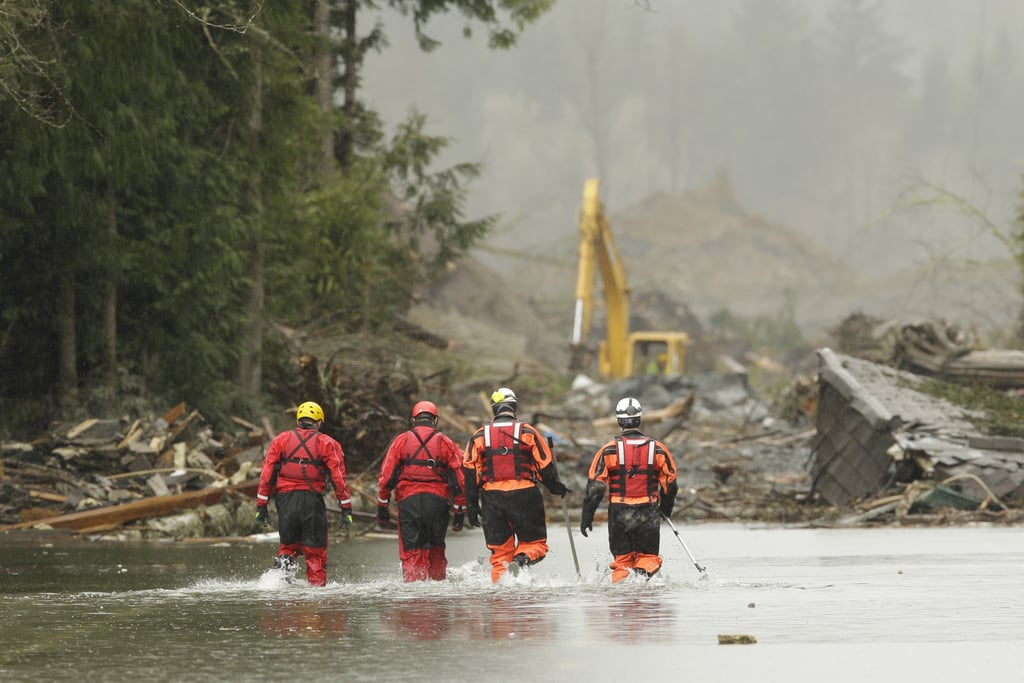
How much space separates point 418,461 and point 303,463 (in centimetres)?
108

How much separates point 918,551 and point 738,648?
1027 centimetres

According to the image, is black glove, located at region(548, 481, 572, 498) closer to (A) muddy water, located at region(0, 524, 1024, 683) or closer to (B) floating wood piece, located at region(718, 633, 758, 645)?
(A) muddy water, located at region(0, 524, 1024, 683)

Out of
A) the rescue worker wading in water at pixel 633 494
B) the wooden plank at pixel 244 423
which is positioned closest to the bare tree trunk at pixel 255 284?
the wooden plank at pixel 244 423

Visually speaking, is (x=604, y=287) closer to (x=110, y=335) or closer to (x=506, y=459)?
(x=110, y=335)

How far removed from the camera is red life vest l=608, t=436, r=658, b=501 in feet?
50.0

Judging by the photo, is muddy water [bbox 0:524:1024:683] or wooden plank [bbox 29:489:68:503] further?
wooden plank [bbox 29:489:68:503]

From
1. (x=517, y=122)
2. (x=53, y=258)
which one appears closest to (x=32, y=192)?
(x=53, y=258)

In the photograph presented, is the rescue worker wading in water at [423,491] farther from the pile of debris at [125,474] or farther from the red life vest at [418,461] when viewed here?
the pile of debris at [125,474]

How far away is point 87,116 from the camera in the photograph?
23.2 metres

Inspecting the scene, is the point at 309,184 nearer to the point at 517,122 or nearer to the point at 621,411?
the point at 621,411

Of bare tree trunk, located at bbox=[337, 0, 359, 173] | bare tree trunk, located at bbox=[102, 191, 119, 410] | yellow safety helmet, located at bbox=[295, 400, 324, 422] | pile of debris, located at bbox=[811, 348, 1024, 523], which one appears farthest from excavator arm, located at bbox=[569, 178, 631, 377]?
yellow safety helmet, located at bbox=[295, 400, 324, 422]

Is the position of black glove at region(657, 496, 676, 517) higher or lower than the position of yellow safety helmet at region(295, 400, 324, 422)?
lower

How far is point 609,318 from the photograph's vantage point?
6769cm

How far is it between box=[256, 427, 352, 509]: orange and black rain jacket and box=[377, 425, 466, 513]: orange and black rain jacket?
1.53 ft
